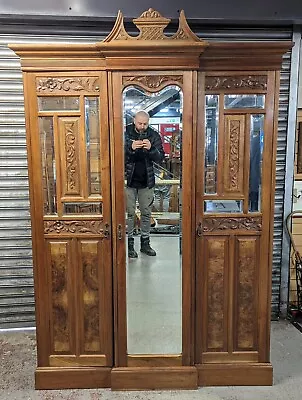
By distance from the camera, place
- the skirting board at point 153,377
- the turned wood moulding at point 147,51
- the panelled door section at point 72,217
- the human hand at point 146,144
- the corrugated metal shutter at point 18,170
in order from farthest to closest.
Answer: the corrugated metal shutter at point 18,170
the skirting board at point 153,377
the human hand at point 146,144
the panelled door section at point 72,217
the turned wood moulding at point 147,51

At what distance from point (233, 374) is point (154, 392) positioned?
531mm

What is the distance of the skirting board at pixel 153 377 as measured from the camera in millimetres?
2490

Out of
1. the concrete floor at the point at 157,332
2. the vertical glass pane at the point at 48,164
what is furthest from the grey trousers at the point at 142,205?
the vertical glass pane at the point at 48,164

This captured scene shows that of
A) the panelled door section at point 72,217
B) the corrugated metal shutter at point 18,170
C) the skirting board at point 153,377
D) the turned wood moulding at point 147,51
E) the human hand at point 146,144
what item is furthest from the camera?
the corrugated metal shutter at point 18,170

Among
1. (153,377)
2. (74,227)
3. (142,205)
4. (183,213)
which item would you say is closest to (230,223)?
(183,213)

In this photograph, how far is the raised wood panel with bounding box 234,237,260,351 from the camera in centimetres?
245

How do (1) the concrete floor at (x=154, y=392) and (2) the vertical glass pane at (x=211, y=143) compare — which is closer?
(2) the vertical glass pane at (x=211, y=143)

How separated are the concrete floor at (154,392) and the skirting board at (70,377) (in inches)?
1.4

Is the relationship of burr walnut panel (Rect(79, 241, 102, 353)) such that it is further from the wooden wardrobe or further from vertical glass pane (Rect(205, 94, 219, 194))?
vertical glass pane (Rect(205, 94, 219, 194))

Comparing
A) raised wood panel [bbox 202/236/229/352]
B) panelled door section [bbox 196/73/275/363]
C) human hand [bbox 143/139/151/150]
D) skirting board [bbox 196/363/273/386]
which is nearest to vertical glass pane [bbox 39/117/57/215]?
human hand [bbox 143/139/151/150]

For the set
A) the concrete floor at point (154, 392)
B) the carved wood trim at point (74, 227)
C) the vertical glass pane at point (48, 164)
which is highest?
the vertical glass pane at point (48, 164)

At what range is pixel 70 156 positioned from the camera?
7.65 ft

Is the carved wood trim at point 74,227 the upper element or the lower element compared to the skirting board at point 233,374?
upper

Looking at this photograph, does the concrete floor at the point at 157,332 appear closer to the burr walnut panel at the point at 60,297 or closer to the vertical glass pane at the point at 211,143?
the burr walnut panel at the point at 60,297
